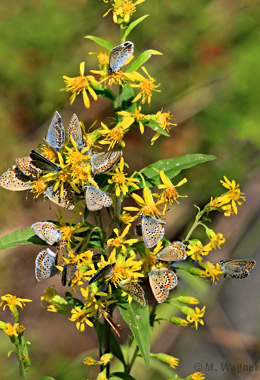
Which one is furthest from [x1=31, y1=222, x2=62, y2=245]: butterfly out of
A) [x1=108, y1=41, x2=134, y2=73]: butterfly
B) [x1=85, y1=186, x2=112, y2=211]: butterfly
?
[x1=108, y1=41, x2=134, y2=73]: butterfly

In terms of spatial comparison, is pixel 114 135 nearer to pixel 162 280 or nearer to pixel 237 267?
pixel 162 280

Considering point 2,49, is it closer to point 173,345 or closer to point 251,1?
point 251,1

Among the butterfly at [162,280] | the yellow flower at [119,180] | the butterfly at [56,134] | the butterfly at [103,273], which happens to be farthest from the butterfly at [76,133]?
the butterfly at [162,280]

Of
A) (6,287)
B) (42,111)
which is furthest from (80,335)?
(42,111)

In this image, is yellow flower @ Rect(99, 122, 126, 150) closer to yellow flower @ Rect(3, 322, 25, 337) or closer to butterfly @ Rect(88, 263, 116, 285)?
butterfly @ Rect(88, 263, 116, 285)

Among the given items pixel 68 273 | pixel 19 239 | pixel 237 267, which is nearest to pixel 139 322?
pixel 68 273

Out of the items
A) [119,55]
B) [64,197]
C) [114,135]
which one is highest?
[119,55]
